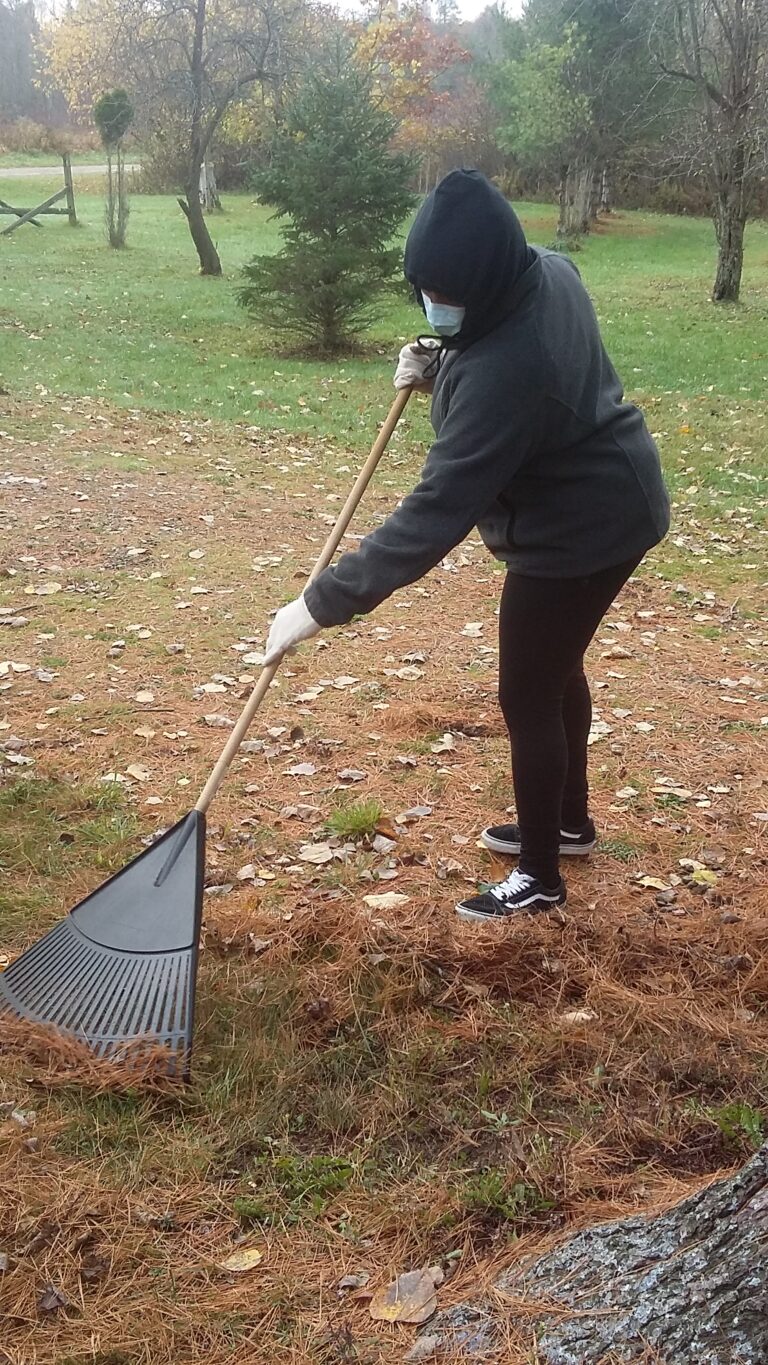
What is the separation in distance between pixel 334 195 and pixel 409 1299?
481 inches

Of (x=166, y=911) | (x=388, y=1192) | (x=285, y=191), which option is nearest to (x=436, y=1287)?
(x=388, y=1192)

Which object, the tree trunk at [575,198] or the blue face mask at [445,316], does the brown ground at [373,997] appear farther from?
the tree trunk at [575,198]

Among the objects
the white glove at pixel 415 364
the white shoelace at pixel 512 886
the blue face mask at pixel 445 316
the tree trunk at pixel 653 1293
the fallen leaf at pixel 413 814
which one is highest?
the blue face mask at pixel 445 316

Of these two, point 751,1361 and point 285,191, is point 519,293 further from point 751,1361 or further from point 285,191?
point 285,191

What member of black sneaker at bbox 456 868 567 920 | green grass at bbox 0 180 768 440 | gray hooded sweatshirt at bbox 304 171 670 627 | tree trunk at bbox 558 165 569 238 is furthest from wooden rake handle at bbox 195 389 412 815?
tree trunk at bbox 558 165 569 238

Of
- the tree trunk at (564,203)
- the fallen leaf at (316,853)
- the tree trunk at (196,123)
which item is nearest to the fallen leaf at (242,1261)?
the fallen leaf at (316,853)

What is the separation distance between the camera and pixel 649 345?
48.1ft

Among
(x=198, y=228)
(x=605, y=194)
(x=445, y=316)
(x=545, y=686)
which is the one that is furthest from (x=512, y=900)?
(x=605, y=194)

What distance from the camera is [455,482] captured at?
2.28 metres

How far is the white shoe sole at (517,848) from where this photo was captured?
338cm

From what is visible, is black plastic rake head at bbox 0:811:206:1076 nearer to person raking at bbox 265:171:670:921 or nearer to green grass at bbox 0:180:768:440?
person raking at bbox 265:171:670:921

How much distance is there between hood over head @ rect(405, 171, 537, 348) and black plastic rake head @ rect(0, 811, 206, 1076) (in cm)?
144

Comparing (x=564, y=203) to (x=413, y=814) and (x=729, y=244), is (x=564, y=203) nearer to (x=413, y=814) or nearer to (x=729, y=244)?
(x=729, y=244)

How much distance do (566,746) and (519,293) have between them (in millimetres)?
1167
